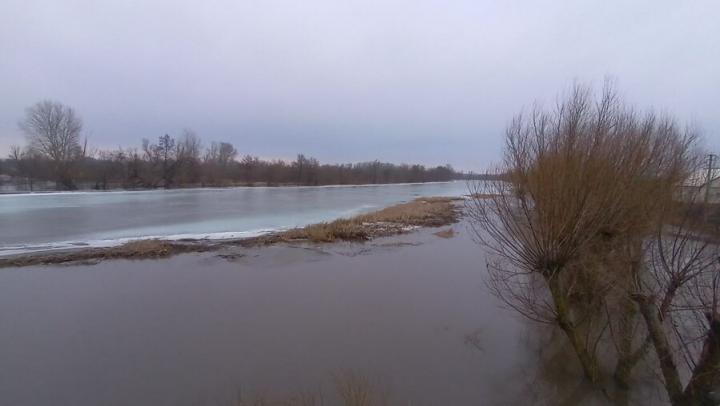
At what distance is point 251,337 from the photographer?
719cm

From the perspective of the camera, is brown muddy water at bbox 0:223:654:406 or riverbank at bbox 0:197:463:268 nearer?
brown muddy water at bbox 0:223:654:406

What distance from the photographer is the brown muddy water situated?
220 inches

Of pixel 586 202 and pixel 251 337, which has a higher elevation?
pixel 586 202

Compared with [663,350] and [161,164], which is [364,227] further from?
[161,164]

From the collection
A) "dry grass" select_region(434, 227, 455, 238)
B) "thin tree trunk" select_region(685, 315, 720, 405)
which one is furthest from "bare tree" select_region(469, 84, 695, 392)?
"dry grass" select_region(434, 227, 455, 238)

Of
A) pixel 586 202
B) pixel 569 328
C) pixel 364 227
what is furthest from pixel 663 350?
pixel 364 227

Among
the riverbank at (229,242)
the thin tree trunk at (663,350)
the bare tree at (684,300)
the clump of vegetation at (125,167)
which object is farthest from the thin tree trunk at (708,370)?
the clump of vegetation at (125,167)

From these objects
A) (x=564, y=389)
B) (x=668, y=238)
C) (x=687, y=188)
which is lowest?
(x=564, y=389)

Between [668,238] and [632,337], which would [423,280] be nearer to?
[632,337]

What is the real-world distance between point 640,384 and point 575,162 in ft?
13.3

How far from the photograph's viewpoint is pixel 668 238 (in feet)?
16.0

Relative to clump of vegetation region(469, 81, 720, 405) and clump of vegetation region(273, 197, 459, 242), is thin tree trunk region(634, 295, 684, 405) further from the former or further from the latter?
clump of vegetation region(273, 197, 459, 242)

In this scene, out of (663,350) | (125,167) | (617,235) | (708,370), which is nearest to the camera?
(708,370)

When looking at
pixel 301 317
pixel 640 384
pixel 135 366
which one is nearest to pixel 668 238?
pixel 640 384
